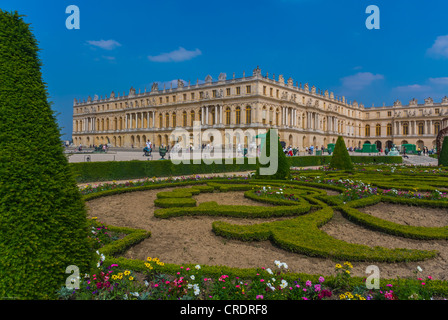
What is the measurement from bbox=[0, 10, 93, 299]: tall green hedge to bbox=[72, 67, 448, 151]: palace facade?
44440 mm

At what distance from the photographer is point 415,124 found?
6750cm

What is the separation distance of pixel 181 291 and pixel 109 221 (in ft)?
13.3

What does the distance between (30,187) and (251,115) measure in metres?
45.8

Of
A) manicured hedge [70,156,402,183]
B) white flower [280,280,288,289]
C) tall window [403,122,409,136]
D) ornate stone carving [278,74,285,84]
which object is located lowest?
white flower [280,280,288,289]

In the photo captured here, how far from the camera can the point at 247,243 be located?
526 centimetres

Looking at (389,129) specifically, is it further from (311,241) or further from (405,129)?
(311,241)

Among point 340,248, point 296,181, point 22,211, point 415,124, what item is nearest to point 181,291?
point 22,211

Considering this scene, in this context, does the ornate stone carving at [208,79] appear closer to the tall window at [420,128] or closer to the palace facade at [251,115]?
the palace facade at [251,115]

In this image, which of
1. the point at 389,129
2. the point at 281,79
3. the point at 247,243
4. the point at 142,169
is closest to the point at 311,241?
the point at 247,243

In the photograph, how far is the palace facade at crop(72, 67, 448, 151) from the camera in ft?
160

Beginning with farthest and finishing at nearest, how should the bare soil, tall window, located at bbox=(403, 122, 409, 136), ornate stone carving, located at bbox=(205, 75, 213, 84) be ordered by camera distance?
tall window, located at bbox=(403, 122, 409, 136) → ornate stone carving, located at bbox=(205, 75, 213, 84) → the bare soil

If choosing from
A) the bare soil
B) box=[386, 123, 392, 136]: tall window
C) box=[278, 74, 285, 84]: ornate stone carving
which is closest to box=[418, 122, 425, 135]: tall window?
box=[386, 123, 392, 136]: tall window

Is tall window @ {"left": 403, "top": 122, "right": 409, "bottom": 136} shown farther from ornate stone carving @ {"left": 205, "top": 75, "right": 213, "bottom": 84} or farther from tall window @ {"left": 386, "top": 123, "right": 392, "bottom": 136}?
ornate stone carving @ {"left": 205, "top": 75, "right": 213, "bottom": 84}

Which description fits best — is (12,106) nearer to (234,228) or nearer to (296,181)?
(234,228)
